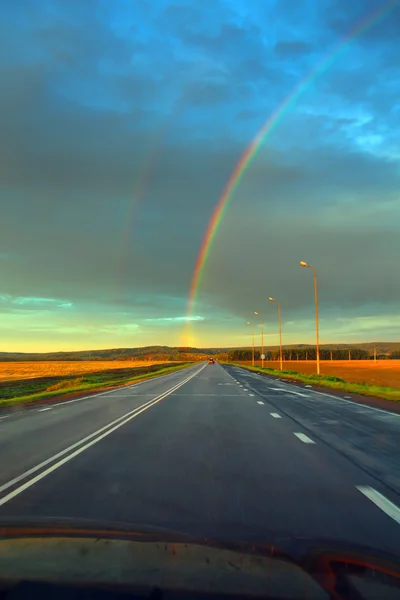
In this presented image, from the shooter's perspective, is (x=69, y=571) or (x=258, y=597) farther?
(x=69, y=571)

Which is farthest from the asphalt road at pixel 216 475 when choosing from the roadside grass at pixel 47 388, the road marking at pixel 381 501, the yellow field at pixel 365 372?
the yellow field at pixel 365 372

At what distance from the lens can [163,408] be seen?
20328mm

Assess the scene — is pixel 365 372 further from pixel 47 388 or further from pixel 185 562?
pixel 185 562

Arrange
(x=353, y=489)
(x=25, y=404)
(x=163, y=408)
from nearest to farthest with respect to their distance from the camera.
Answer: (x=353, y=489) < (x=163, y=408) < (x=25, y=404)

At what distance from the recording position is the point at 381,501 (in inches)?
259

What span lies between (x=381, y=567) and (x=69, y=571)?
2.42 meters

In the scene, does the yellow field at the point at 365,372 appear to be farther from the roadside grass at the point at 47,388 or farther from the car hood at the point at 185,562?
the car hood at the point at 185,562

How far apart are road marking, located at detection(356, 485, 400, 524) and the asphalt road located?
0.01m

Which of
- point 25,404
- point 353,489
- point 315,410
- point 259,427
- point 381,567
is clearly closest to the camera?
point 381,567

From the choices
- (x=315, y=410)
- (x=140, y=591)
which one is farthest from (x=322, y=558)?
(x=315, y=410)

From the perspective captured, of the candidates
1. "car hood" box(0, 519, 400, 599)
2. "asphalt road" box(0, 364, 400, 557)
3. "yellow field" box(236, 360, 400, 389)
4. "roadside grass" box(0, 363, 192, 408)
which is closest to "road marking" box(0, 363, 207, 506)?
"asphalt road" box(0, 364, 400, 557)

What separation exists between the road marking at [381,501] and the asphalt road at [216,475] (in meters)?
0.01

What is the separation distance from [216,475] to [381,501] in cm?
254

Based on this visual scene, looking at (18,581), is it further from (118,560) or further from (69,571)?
(118,560)
